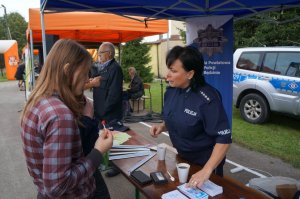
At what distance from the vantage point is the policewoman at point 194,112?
5.87 ft

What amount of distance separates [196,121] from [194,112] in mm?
61

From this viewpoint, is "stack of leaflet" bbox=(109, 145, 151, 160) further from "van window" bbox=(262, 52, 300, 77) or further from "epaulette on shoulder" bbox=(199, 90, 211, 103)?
"van window" bbox=(262, 52, 300, 77)

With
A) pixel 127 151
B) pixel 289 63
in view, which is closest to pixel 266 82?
pixel 289 63

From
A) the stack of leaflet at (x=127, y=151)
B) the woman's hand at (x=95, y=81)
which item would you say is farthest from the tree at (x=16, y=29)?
the stack of leaflet at (x=127, y=151)

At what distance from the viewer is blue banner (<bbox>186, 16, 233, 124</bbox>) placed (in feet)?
13.8

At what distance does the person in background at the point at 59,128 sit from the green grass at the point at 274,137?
4.13 metres

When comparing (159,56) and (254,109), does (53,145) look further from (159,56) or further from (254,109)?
(159,56)

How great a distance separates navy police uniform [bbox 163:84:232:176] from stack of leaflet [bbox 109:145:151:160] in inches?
14.1

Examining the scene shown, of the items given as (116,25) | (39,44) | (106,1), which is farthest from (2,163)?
(39,44)

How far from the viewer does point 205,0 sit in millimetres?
3730

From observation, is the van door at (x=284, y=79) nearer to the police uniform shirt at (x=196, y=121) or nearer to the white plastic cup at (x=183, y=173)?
the police uniform shirt at (x=196, y=121)

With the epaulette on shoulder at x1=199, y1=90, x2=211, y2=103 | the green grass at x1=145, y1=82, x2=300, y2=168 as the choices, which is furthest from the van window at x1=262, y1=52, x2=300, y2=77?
the epaulette on shoulder at x1=199, y1=90, x2=211, y2=103

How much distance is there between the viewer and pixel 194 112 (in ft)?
6.12

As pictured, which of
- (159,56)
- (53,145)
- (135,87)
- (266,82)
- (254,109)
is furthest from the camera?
(159,56)
